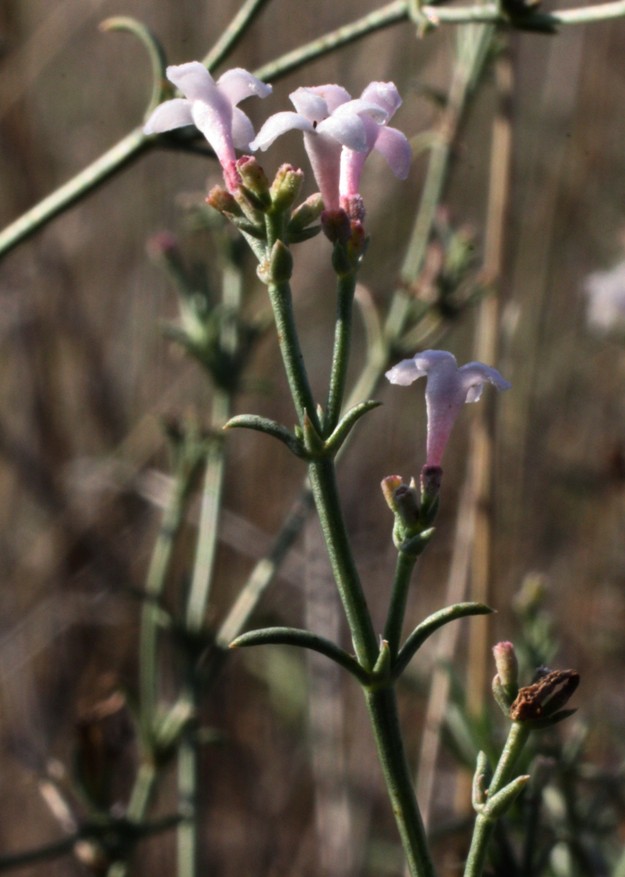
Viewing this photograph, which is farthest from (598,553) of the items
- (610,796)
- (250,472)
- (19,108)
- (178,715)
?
(19,108)

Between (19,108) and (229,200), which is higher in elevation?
(19,108)

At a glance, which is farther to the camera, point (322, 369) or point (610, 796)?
point (322, 369)

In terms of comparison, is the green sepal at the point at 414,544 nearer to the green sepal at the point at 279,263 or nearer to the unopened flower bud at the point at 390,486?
the unopened flower bud at the point at 390,486

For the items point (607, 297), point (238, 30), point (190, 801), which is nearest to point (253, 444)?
point (607, 297)

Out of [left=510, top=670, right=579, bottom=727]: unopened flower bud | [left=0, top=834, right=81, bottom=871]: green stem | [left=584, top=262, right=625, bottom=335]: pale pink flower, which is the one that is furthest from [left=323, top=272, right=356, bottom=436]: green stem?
[left=584, top=262, right=625, bottom=335]: pale pink flower

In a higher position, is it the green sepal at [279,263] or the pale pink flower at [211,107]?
the pale pink flower at [211,107]

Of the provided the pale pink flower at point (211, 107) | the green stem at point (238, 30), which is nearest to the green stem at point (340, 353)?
the pale pink flower at point (211, 107)

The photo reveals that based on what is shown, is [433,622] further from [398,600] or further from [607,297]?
[607,297]

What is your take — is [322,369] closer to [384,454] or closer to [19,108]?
[384,454]
